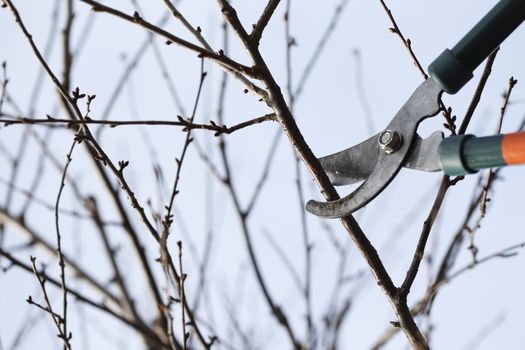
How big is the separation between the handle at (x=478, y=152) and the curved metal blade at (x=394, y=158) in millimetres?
194

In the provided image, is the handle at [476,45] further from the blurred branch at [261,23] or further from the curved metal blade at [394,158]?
the blurred branch at [261,23]

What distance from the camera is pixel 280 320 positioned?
9.52 ft

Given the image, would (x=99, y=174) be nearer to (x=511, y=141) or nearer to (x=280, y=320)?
(x=280, y=320)

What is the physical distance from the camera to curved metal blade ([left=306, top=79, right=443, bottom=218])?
1.76 metres

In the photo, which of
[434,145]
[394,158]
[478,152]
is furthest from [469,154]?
[394,158]

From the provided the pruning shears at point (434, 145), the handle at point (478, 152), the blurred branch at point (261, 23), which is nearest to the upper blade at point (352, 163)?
the pruning shears at point (434, 145)

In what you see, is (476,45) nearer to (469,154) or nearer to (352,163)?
(469,154)

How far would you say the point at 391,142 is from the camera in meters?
1.91

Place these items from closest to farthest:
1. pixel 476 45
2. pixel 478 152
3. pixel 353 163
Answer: pixel 478 152
pixel 476 45
pixel 353 163

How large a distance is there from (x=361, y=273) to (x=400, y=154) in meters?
1.70

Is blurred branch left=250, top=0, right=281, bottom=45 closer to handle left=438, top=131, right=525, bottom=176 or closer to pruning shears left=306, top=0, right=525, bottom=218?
pruning shears left=306, top=0, right=525, bottom=218

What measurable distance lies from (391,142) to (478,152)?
35 centimetres

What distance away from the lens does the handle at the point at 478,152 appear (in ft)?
5.01

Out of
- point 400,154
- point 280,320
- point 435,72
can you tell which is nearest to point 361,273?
point 280,320
